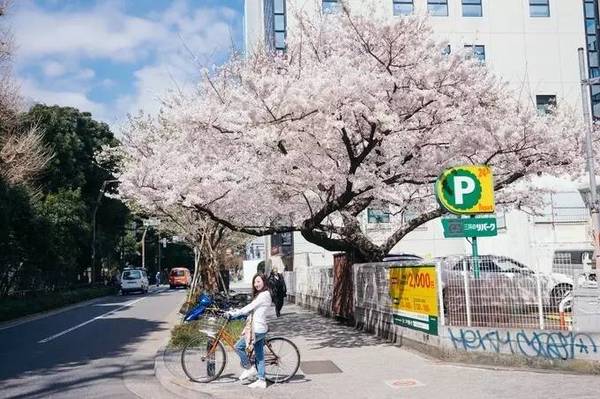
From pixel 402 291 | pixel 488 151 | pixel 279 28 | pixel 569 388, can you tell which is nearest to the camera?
pixel 569 388

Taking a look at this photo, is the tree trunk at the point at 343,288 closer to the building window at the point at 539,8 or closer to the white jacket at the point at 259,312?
the white jacket at the point at 259,312

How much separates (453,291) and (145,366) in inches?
234

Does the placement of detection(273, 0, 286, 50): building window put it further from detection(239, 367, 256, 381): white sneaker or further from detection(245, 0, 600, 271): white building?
detection(239, 367, 256, 381): white sneaker

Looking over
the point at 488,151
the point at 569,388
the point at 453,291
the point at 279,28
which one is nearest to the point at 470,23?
the point at 279,28

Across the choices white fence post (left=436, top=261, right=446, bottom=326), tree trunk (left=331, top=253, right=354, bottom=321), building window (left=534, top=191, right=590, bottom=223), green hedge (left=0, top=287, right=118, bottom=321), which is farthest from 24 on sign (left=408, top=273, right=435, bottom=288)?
building window (left=534, top=191, right=590, bottom=223)

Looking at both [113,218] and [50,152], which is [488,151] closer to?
[50,152]

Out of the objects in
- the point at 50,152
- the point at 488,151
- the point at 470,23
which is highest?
the point at 470,23

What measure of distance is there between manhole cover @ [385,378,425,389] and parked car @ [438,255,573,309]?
225 centimetres

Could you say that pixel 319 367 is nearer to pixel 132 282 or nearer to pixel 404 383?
pixel 404 383

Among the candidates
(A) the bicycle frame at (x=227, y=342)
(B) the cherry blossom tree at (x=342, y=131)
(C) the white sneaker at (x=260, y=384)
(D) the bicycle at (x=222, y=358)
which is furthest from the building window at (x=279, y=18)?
(C) the white sneaker at (x=260, y=384)

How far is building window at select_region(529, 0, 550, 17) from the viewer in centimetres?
3503

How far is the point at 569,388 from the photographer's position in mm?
8172

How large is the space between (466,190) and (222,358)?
6.01m

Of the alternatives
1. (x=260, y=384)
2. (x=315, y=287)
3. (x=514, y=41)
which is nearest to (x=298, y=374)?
(x=260, y=384)
